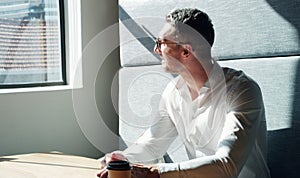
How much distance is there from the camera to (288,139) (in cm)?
175

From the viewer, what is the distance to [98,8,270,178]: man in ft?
4.99

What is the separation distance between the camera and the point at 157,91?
243 centimetres

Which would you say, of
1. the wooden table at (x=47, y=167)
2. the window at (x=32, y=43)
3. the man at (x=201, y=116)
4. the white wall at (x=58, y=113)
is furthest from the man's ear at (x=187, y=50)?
the window at (x=32, y=43)

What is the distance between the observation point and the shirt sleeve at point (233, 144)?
1.50 meters

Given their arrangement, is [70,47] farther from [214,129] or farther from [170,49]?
[214,129]

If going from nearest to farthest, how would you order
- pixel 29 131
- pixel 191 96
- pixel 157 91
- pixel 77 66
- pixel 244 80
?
pixel 244 80
pixel 191 96
pixel 157 91
pixel 29 131
pixel 77 66

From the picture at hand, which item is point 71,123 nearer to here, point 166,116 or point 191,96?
point 166,116

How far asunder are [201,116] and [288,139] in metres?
0.34

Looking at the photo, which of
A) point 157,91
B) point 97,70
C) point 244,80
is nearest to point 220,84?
point 244,80

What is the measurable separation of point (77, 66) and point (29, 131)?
498 millimetres

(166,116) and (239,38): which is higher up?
(239,38)

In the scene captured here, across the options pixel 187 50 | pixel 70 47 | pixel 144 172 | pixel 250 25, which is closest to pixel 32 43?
pixel 70 47

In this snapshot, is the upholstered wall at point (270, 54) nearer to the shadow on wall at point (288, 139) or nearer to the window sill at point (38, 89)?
the shadow on wall at point (288, 139)

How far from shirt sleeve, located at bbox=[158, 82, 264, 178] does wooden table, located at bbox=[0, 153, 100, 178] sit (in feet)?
1.46
